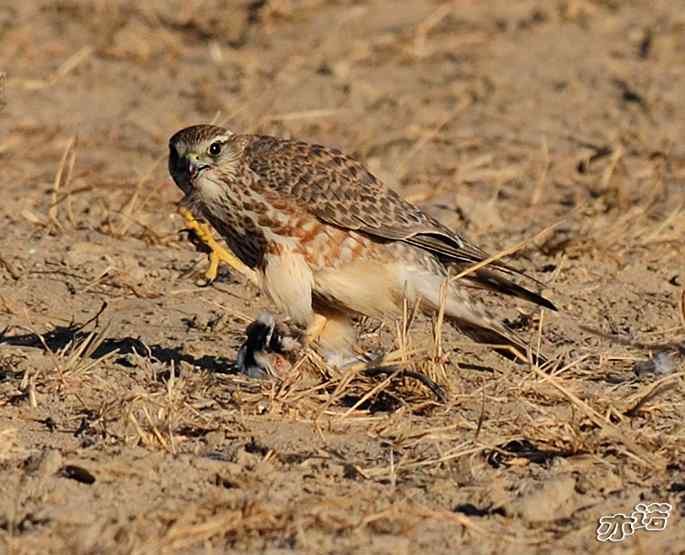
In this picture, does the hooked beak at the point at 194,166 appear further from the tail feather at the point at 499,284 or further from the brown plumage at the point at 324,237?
the tail feather at the point at 499,284

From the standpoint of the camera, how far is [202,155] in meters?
6.09

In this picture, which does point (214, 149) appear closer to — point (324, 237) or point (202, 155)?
point (202, 155)

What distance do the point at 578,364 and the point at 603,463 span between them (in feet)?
3.31

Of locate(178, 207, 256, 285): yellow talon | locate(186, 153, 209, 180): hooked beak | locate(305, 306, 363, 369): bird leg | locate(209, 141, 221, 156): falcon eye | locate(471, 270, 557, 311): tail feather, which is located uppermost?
locate(209, 141, 221, 156): falcon eye

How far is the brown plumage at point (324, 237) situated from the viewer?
600 centimetres

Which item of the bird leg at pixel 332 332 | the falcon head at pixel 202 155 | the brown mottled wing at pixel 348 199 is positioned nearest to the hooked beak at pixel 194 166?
the falcon head at pixel 202 155

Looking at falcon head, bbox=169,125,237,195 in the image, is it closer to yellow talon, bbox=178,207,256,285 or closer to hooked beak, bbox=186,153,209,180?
hooked beak, bbox=186,153,209,180

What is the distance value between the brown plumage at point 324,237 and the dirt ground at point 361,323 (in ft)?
0.84

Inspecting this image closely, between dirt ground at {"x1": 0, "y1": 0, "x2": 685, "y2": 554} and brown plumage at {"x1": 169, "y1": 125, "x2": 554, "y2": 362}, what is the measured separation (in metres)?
0.26

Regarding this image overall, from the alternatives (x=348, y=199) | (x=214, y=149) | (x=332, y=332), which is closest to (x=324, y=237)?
(x=348, y=199)

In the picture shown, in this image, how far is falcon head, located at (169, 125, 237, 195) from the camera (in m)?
6.06

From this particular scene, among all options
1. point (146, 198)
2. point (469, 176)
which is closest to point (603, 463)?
point (146, 198)

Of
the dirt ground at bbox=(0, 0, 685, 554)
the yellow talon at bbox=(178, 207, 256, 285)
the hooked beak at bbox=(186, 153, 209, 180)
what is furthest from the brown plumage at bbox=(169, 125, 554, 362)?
the dirt ground at bbox=(0, 0, 685, 554)

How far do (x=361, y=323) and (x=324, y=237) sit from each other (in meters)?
0.62
